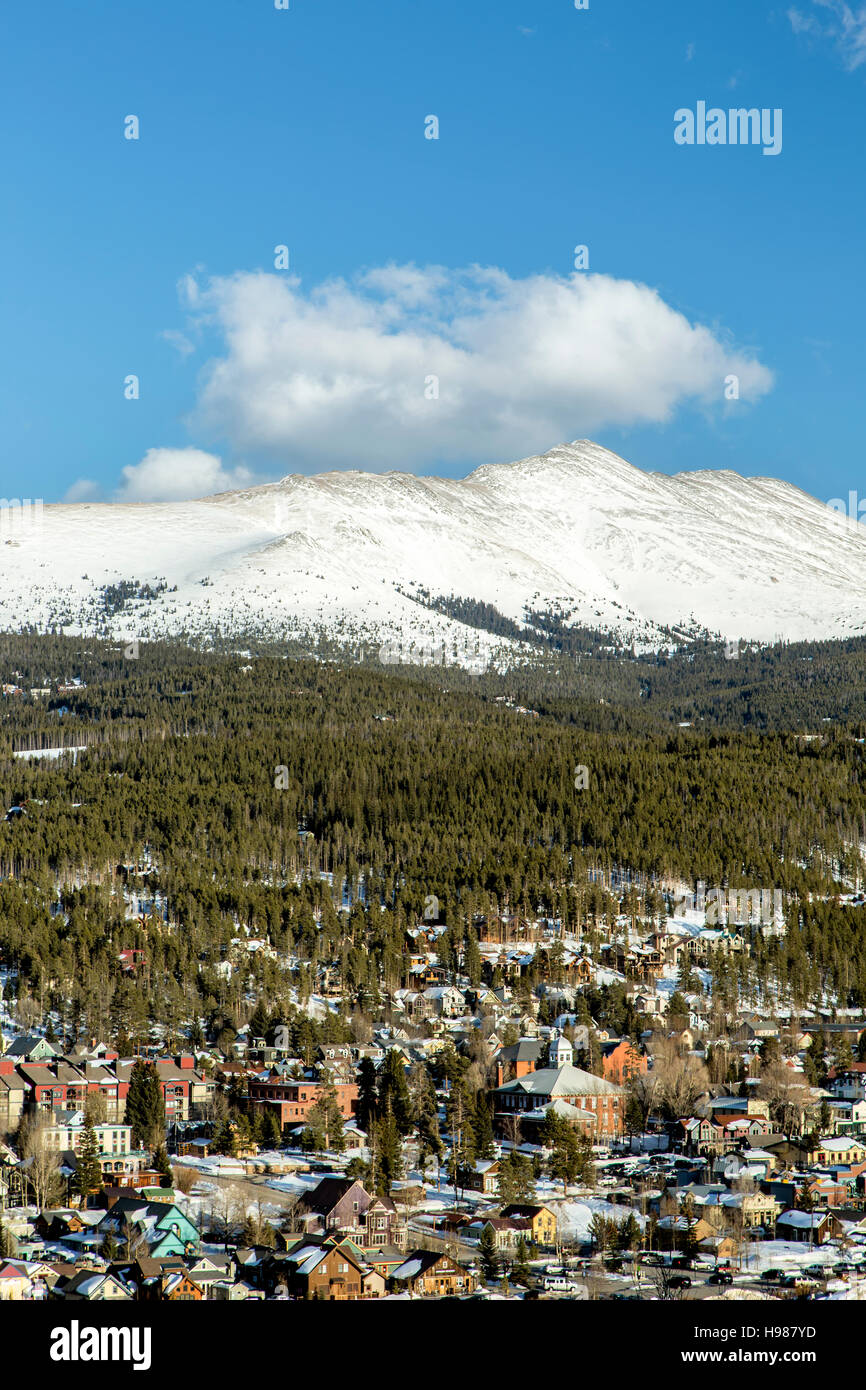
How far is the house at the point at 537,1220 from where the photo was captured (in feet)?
243

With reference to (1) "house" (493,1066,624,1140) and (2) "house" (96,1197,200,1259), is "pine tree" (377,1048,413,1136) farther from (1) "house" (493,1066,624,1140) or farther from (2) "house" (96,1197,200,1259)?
(2) "house" (96,1197,200,1259)

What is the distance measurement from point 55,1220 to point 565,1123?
1246 inches

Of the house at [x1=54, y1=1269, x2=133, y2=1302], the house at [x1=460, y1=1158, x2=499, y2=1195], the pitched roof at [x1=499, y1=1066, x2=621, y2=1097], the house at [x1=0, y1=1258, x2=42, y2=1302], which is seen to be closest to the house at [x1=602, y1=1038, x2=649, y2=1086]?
the pitched roof at [x1=499, y1=1066, x2=621, y2=1097]

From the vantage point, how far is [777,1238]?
76188 millimetres

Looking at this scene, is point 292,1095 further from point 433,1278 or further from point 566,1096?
point 433,1278

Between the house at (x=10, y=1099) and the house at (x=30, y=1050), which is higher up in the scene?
the house at (x=30, y=1050)

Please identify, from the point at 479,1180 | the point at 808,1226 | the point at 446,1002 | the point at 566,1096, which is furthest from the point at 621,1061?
the point at 808,1226

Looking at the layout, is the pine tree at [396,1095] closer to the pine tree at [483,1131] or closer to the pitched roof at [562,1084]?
the pine tree at [483,1131]

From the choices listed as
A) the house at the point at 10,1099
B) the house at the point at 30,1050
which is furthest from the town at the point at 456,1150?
the house at the point at 30,1050

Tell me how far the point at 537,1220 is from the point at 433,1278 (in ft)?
39.8

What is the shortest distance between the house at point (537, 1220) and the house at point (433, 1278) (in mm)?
9482

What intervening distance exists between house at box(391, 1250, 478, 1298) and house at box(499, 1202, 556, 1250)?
9482 millimetres

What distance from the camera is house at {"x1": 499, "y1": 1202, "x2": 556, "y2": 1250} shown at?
74.0m
